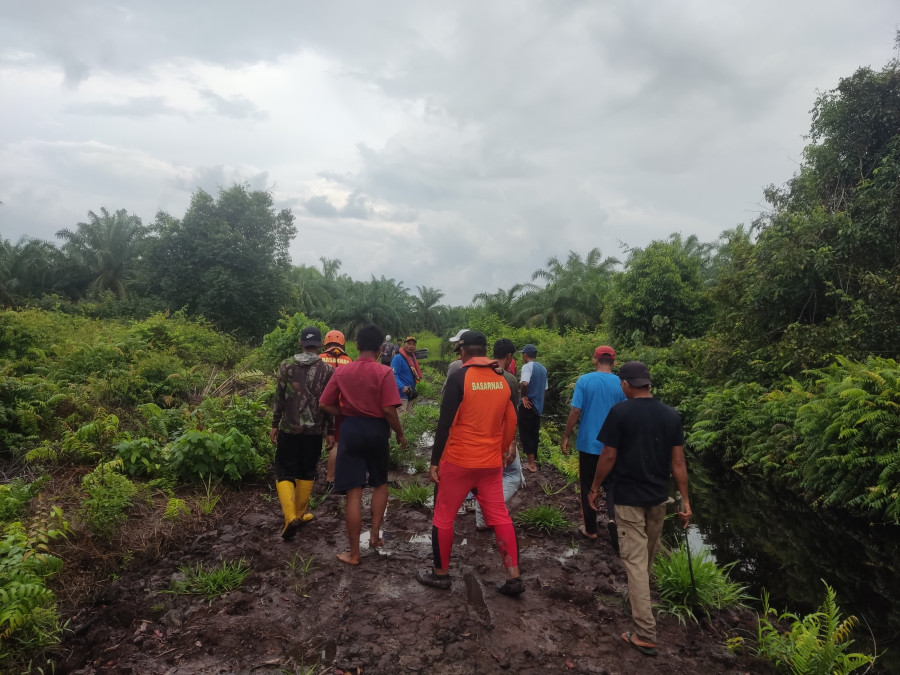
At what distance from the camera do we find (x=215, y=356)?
47.0 feet

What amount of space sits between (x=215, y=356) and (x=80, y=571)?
10756 mm

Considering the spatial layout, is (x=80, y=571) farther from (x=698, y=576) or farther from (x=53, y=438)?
(x=698, y=576)

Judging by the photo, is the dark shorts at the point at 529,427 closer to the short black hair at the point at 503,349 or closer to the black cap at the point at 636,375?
the short black hair at the point at 503,349

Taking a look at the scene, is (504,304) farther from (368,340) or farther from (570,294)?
(368,340)

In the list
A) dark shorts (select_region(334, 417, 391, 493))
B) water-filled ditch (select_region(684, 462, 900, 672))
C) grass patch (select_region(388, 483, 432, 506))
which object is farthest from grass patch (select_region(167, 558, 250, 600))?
water-filled ditch (select_region(684, 462, 900, 672))

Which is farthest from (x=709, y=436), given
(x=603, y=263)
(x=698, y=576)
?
(x=603, y=263)

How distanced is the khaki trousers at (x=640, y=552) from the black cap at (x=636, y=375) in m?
0.87

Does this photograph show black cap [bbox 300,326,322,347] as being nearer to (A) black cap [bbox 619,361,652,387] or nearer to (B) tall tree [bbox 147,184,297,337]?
(A) black cap [bbox 619,361,652,387]

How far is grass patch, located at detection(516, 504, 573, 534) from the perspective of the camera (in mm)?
5781

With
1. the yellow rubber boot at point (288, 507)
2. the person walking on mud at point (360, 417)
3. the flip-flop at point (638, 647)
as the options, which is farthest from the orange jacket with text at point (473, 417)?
the yellow rubber boot at point (288, 507)

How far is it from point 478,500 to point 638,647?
4.74 feet

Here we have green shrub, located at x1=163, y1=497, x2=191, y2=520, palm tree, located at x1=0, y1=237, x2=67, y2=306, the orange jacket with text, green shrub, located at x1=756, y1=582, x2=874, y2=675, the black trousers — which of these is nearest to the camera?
green shrub, located at x1=756, y1=582, x2=874, y2=675

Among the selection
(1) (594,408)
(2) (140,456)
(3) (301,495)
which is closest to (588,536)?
(1) (594,408)

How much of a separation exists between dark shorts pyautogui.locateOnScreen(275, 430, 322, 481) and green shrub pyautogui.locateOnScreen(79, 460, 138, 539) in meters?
1.30
